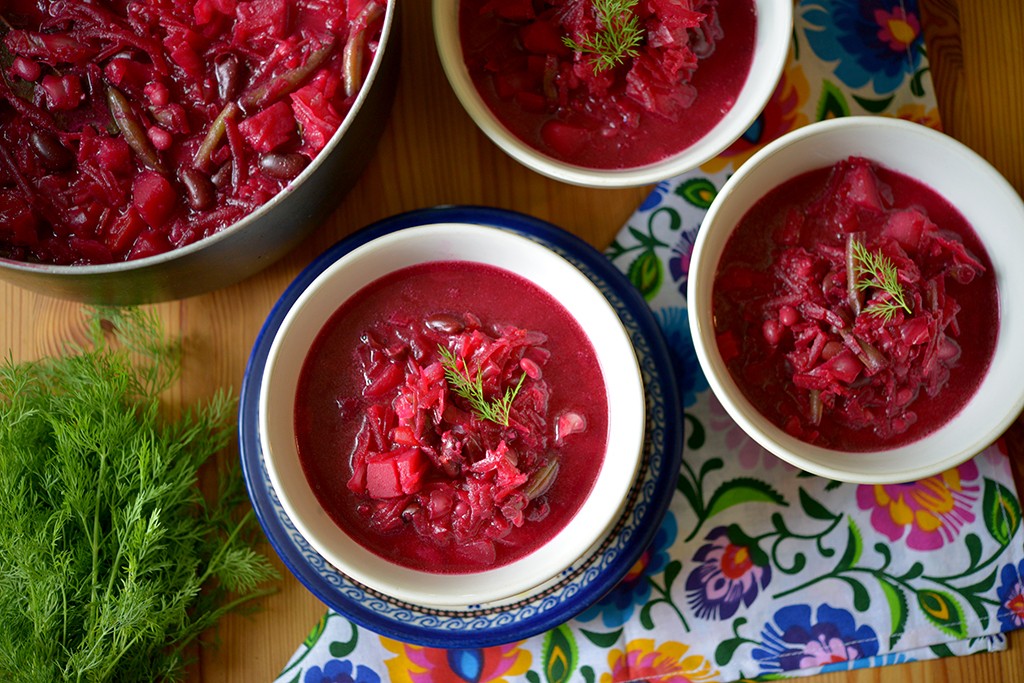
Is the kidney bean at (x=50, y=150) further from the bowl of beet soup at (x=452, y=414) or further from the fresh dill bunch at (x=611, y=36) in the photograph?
the fresh dill bunch at (x=611, y=36)

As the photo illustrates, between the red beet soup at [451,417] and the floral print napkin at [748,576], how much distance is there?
17.7 inches

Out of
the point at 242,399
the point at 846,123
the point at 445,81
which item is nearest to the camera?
the point at 846,123

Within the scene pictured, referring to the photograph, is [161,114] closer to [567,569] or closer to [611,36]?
[611,36]

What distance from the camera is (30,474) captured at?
8.38 ft

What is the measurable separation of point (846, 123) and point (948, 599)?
5.05ft

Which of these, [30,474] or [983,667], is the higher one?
[30,474]

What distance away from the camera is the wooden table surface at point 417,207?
9.16 ft

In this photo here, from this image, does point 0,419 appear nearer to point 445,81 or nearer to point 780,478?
point 445,81

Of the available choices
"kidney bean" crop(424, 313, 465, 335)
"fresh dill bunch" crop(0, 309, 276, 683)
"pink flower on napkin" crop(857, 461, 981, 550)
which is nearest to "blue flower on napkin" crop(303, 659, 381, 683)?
"fresh dill bunch" crop(0, 309, 276, 683)

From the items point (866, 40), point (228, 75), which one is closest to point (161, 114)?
point (228, 75)

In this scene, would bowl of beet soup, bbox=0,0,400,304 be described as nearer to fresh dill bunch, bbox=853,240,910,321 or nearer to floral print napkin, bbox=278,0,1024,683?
floral print napkin, bbox=278,0,1024,683

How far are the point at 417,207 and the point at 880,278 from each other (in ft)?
4.65

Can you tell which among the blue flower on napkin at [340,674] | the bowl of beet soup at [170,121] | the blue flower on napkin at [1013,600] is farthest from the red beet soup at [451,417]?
the blue flower on napkin at [1013,600]

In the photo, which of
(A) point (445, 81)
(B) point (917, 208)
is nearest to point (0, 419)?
(A) point (445, 81)
